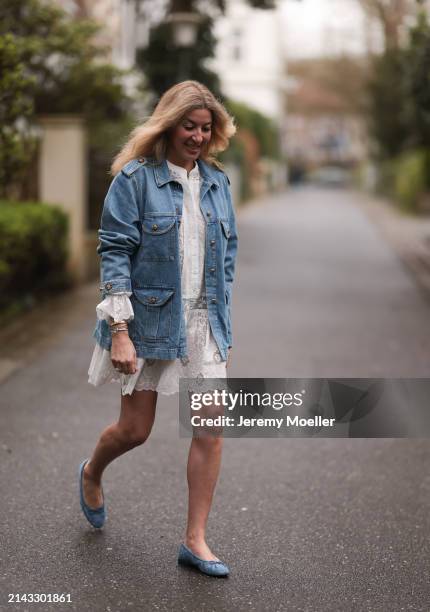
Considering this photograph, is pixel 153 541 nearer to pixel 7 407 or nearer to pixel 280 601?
pixel 280 601

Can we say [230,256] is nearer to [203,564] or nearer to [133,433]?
[133,433]

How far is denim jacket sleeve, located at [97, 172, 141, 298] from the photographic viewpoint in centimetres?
370

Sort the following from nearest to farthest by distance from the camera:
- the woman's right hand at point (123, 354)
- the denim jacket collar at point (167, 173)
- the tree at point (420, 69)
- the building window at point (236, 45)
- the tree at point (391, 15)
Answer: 1. the woman's right hand at point (123, 354)
2. the denim jacket collar at point (167, 173)
3. the tree at point (420, 69)
4. the tree at point (391, 15)
5. the building window at point (236, 45)

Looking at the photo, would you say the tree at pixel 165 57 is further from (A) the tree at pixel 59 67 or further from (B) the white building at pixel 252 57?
(B) the white building at pixel 252 57

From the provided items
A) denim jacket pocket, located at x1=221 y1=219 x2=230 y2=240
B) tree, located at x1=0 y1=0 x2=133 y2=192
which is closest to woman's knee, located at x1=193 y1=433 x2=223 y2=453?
denim jacket pocket, located at x1=221 y1=219 x2=230 y2=240

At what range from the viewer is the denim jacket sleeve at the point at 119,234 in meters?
3.70

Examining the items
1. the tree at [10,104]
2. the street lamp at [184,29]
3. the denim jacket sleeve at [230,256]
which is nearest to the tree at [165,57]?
the street lamp at [184,29]

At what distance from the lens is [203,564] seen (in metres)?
3.86

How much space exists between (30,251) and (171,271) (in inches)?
270

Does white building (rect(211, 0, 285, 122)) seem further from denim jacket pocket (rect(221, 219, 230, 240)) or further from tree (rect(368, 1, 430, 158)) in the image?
denim jacket pocket (rect(221, 219, 230, 240))

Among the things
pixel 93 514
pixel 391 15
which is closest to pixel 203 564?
pixel 93 514

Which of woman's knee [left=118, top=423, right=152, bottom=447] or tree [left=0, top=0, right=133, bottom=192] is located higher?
tree [left=0, top=0, right=133, bottom=192]

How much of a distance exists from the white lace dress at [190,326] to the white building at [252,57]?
50166mm

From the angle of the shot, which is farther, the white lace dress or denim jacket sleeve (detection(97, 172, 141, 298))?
the white lace dress
